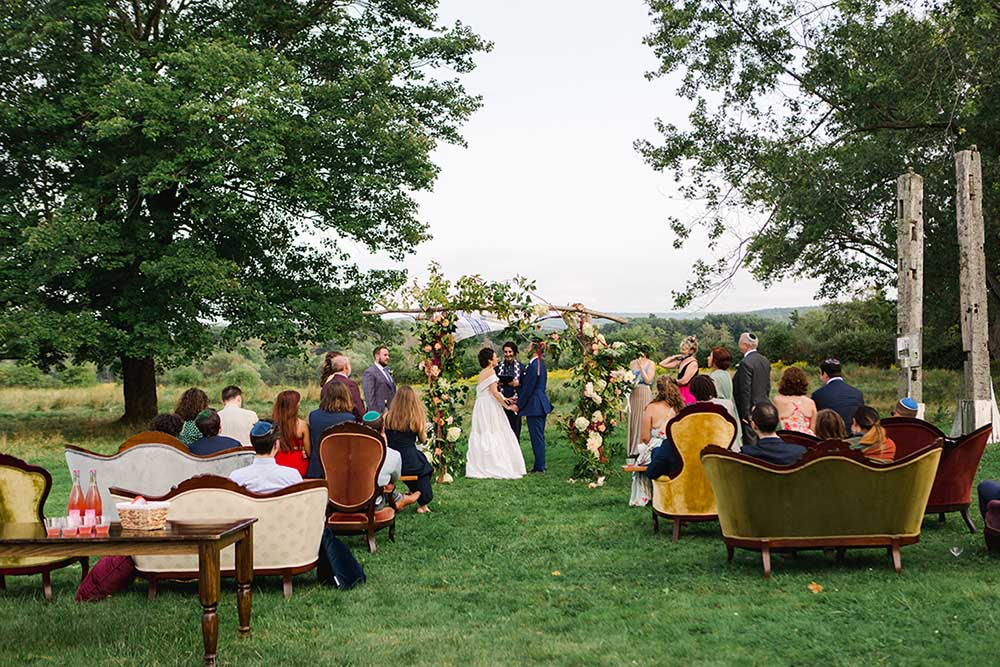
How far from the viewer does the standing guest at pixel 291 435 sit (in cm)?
Result: 970

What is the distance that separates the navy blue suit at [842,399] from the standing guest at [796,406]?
0.98 ft

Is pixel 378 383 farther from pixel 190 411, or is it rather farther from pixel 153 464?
pixel 153 464

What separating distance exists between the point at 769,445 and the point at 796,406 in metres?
2.87

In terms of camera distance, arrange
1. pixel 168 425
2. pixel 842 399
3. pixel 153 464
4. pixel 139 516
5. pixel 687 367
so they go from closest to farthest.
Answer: pixel 139 516 → pixel 153 464 → pixel 168 425 → pixel 842 399 → pixel 687 367

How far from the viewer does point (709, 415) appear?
9148 mm

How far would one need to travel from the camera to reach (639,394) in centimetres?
1509

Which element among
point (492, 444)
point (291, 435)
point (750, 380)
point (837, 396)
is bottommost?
point (492, 444)

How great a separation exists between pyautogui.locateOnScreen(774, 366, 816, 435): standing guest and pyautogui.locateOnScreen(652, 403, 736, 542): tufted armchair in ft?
5.85

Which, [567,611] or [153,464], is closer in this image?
[567,611]

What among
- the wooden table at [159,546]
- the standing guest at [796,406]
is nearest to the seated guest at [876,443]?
the standing guest at [796,406]

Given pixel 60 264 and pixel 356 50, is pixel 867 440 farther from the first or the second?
pixel 356 50

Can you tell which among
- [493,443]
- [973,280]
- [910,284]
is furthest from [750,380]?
[973,280]

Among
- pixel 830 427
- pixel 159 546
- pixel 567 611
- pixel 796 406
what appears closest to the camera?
pixel 159 546

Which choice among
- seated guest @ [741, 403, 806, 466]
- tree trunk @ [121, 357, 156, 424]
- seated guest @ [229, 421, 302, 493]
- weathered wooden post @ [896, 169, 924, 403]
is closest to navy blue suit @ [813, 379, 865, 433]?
seated guest @ [741, 403, 806, 466]
